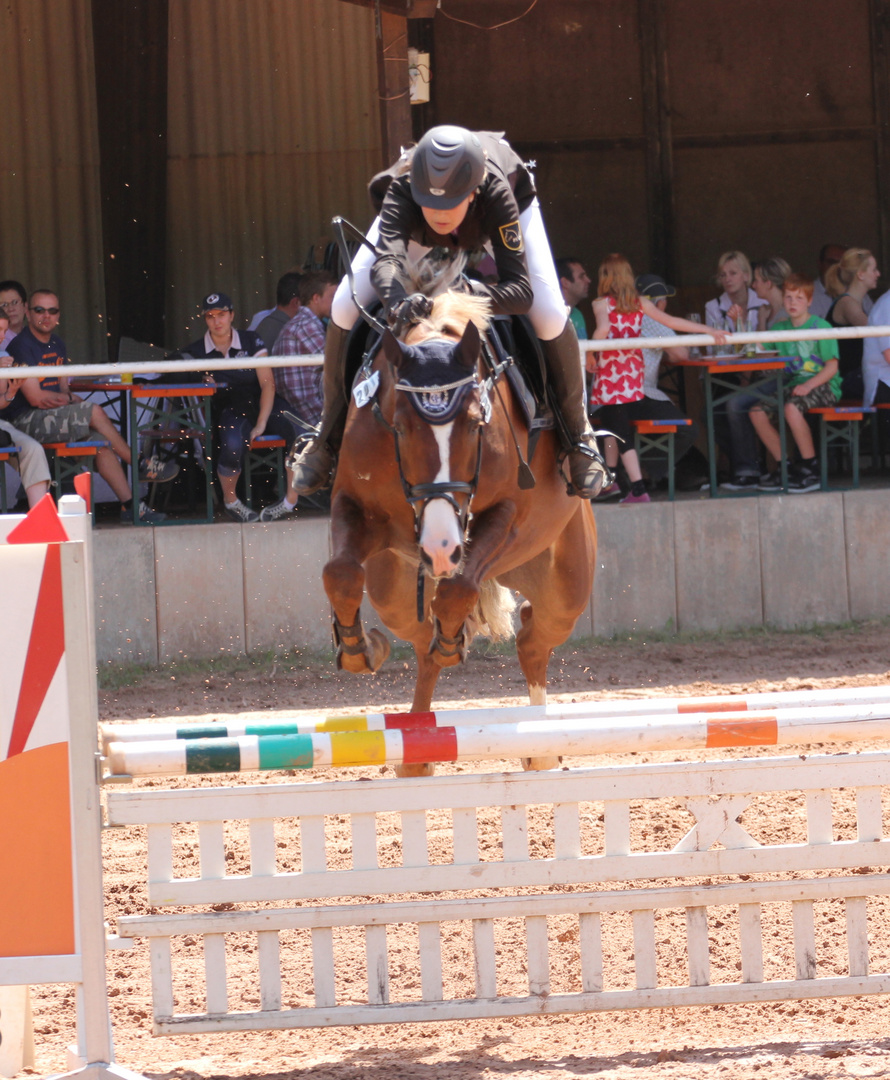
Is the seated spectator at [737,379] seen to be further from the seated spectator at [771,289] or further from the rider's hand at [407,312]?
the rider's hand at [407,312]

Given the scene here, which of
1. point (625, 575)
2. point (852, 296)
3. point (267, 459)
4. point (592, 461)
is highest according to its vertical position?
point (852, 296)


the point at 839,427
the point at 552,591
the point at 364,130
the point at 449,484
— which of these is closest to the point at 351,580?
the point at 449,484

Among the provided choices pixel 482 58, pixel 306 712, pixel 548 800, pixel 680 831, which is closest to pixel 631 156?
pixel 482 58

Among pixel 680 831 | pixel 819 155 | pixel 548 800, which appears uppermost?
pixel 819 155

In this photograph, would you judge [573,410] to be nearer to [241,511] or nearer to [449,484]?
[449,484]

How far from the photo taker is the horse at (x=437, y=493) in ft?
11.7

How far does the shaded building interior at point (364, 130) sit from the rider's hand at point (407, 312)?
7.41 metres

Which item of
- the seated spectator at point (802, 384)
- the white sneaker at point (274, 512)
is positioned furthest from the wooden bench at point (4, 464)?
the seated spectator at point (802, 384)

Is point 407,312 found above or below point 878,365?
below

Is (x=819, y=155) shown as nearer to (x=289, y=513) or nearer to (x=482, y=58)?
(x=482, y=58)

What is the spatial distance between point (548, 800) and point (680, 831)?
1862mm

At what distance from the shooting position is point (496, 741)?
2.92 m

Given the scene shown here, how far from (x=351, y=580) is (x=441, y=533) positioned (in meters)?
0.42

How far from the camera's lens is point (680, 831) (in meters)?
4.69
